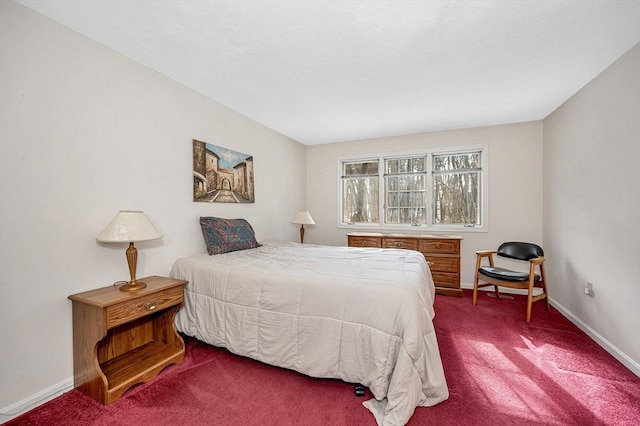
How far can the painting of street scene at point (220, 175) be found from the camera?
2854mm

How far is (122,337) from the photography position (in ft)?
6.82

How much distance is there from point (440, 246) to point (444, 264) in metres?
0.25

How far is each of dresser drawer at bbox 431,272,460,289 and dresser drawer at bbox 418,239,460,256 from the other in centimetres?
30

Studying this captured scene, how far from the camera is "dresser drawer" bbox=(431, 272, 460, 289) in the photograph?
3674mm

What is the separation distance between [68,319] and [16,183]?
0.94 metres

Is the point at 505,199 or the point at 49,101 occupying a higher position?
the point at 49,101

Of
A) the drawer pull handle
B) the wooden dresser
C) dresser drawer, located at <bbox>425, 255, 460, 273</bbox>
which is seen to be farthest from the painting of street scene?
dresser drawer, located at <bbox>425, 255, 460, 273</bbox>

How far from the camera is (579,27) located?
1.83 meters

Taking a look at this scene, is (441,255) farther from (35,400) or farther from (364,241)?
(35,400)

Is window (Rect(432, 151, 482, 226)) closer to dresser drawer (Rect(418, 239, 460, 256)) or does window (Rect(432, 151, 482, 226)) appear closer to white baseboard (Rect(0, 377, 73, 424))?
dresser drawer (Rect(418, 239, 460, 256))

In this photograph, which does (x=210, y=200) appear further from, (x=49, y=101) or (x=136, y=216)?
(x=49, y=101)

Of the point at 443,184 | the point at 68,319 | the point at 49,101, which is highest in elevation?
the point at 49,101

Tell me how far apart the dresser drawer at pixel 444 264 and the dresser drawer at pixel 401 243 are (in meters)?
0.27

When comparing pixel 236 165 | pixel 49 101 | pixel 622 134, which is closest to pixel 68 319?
pixel 49 101
